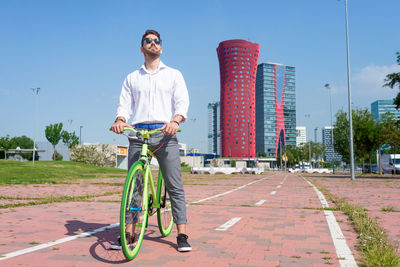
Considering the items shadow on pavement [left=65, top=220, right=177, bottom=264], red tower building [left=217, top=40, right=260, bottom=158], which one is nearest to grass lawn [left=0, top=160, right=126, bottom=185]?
shadow on pavement [left=65, top=220, right=177, bottom=264]

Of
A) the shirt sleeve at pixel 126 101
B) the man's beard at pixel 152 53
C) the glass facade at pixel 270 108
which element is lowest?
the shirt sleeve at pixel 126 101

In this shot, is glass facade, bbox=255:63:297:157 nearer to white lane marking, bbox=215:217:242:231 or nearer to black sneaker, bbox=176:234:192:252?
white lane marking, bbox=215:217:242:231

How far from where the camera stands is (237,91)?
163 m

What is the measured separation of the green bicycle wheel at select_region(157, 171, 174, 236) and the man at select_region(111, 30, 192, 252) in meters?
0.32

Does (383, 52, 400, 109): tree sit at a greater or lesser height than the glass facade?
lesser

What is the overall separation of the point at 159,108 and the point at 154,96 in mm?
142

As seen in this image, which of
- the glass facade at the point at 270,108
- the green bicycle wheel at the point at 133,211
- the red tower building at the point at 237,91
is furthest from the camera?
the glass facade at the point at 270,108

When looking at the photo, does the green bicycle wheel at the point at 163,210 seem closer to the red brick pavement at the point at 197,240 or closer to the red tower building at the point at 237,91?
the red brick pavement at the point at 197,240

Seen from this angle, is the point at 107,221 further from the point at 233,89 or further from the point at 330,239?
the point at 233,89

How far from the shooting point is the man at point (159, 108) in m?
3.88

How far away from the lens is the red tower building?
162m

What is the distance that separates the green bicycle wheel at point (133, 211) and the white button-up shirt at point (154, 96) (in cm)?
57

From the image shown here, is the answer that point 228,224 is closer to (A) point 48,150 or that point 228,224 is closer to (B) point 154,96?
(B) point 154,96

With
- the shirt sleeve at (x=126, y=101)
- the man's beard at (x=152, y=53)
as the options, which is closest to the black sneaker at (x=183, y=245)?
the shirt sleeve at (x=126, y=101)
